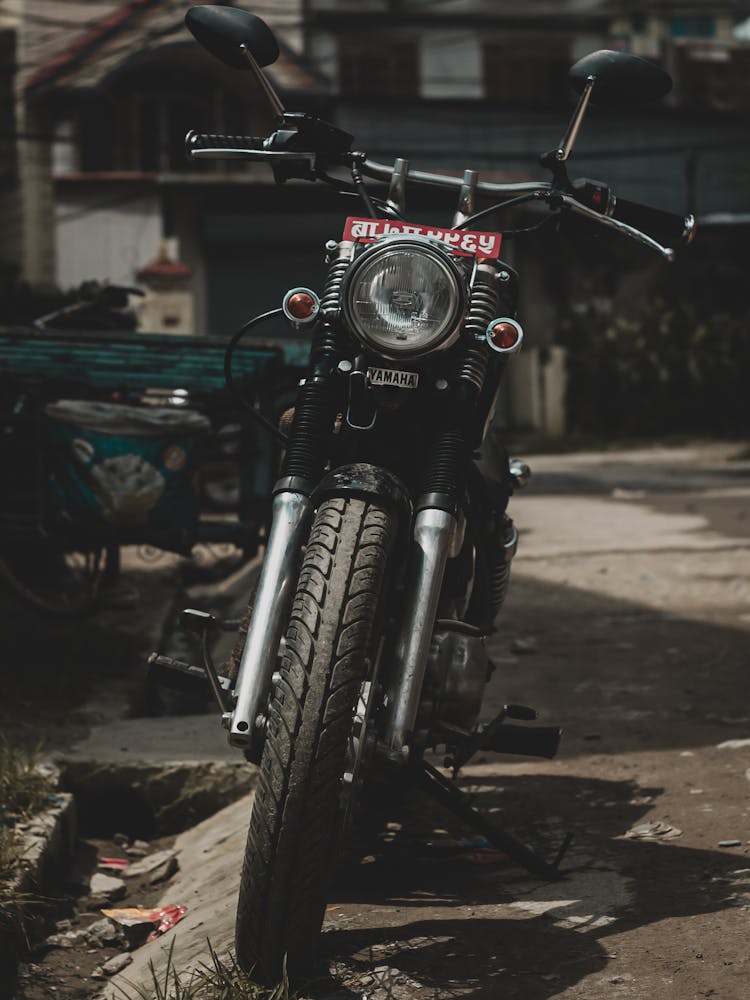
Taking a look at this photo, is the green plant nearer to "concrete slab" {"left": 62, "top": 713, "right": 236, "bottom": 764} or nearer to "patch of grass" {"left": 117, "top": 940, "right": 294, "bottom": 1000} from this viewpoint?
"concrete slab" {"left": 62, "top": 713, "right": 236, "bottom": 764}

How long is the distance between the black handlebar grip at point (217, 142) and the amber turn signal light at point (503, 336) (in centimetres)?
80

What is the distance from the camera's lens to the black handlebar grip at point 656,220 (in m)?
3.34

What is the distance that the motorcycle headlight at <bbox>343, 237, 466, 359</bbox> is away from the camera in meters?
2.73

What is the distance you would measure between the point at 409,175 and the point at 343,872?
5.47 feet

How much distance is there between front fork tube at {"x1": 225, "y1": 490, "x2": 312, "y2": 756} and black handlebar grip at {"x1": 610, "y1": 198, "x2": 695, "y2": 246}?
1171 mm

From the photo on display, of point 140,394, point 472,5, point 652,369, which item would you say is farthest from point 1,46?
point 140,394

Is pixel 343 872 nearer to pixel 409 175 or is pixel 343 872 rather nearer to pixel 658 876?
pixel 658 876

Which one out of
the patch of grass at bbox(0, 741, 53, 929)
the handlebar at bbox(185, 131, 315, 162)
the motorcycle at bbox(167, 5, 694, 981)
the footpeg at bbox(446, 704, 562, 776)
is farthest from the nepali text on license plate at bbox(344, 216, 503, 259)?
the patch of grass at bbox(0, 741, 53, 929)

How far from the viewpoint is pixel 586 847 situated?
11.0 feet

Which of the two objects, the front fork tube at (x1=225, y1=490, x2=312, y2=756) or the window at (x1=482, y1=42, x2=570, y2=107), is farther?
the window at (x1=482, y1=42, x2=570, y2=107)

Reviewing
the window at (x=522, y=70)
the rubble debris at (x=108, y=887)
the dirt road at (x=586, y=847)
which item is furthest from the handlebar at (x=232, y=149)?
the window at (x=522, y=70)

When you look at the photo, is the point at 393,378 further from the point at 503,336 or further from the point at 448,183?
the point at 448,183

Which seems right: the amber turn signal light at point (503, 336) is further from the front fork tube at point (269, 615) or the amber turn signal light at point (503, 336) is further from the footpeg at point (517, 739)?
the footpeg at point (517, 739)

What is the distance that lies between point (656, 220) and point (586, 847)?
1546 mm
